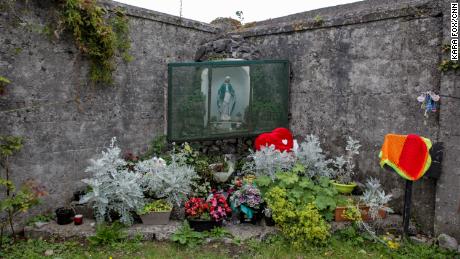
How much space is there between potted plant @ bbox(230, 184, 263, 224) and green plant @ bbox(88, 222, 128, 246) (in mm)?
1463

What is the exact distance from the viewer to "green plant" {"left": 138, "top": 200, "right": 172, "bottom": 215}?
4.50 metres

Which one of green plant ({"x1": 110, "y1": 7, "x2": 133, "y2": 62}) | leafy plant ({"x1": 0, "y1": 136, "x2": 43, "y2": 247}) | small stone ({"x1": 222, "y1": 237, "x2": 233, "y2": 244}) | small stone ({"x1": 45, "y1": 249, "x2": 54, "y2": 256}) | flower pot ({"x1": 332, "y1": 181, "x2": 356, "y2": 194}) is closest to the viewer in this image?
small stone ({"x1": 45, "y1": 249, "x2": 54, "y2": 256})

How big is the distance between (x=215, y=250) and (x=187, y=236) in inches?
15.5

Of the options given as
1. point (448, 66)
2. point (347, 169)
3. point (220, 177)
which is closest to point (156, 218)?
point (220, 177)

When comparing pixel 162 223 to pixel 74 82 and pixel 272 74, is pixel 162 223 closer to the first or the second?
pixel 74 82

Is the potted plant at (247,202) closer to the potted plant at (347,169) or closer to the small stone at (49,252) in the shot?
the potted plant at (347,169)

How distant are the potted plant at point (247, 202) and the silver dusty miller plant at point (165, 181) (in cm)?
70

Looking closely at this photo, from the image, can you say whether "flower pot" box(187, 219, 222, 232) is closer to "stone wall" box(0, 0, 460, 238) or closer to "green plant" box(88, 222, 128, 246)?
"green plant" box(88, 222, 128, 246)

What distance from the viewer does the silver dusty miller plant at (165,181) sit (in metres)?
4.73

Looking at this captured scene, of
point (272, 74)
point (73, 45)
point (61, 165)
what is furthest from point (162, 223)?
point (272, 74)

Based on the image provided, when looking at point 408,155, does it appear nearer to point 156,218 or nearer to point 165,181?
point 165,181

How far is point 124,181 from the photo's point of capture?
14.4ft

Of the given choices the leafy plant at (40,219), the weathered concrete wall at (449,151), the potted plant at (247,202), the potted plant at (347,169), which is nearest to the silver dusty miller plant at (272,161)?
the potted plant at (247,202)

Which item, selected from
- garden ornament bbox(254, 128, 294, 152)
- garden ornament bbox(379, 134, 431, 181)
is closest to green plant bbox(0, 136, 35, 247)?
garden ornament bbox(254, 128, 294, 152)
